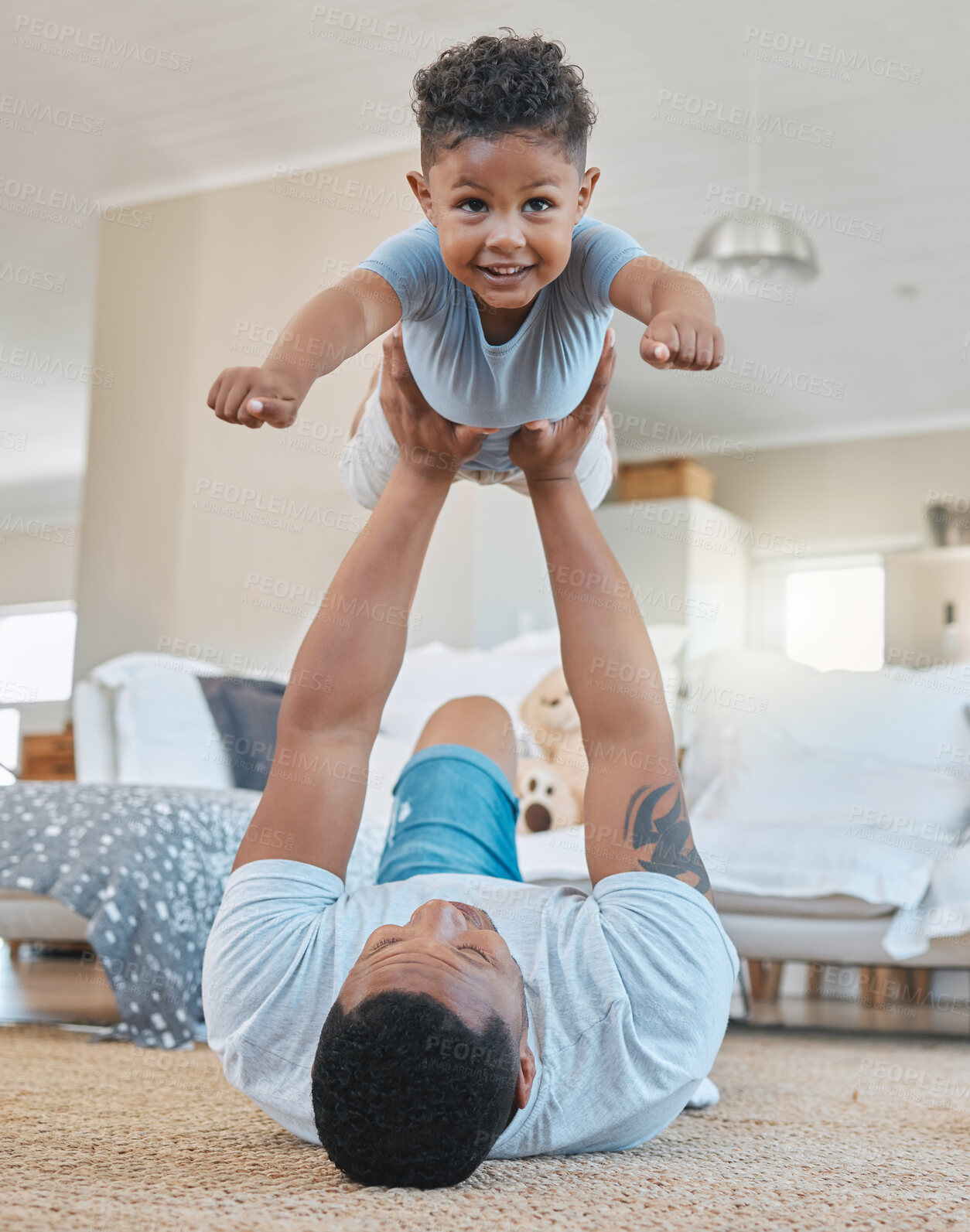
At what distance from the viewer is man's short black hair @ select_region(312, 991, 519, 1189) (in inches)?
34.7

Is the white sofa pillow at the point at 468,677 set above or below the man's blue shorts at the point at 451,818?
above

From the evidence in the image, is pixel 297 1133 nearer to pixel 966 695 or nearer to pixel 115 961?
pixel 115 961

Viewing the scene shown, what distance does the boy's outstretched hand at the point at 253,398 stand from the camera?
0.90 metres

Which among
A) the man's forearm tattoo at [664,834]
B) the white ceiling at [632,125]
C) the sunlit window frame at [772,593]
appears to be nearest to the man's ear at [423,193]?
the man's forearm tattoo at [664,834]

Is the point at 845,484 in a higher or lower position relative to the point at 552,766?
higher

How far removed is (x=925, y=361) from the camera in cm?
557

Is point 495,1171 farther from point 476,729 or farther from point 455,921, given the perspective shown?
point 476,729

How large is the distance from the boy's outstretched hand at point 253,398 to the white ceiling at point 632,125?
273 centimetres

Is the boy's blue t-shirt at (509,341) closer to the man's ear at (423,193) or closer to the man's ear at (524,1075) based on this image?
the man's ear at (423,193)

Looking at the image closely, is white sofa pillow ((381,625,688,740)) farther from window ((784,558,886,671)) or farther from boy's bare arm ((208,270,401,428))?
window ((784,558,886,671))

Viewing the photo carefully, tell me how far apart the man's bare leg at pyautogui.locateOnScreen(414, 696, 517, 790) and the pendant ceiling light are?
203cm

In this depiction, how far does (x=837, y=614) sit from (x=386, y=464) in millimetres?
5195

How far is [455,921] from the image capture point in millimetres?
1012

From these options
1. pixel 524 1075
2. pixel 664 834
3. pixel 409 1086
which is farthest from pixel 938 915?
pixel 409 1086
